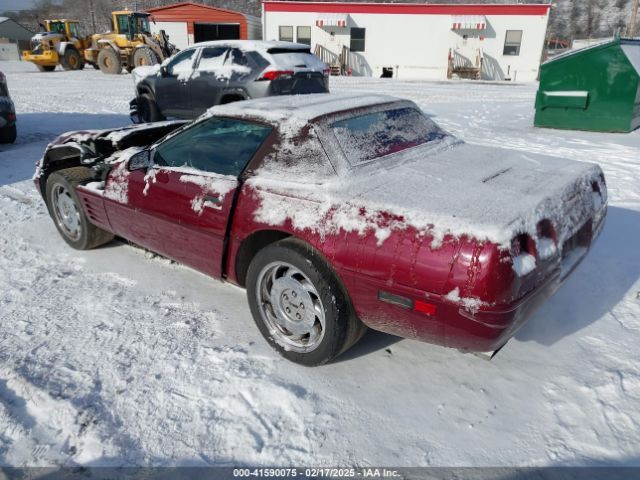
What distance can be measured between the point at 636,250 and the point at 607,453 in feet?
8.37

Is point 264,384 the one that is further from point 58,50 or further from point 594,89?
point 58,50

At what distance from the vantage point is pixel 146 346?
2863mm

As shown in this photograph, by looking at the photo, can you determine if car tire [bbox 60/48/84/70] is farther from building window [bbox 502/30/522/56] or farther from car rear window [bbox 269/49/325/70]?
building window [bbox 502/30/522/56]

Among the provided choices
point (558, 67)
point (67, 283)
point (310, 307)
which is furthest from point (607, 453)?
point (558, 67)

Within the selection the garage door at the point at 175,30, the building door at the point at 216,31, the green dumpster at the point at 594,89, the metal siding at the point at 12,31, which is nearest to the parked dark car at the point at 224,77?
the green dumpster at the point at 594,89

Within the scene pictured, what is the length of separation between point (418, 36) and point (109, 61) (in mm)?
14645

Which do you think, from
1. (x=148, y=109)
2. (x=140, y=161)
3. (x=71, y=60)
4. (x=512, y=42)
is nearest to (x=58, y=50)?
(x=71, y=60)

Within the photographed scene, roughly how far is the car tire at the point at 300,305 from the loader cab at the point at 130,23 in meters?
21.4

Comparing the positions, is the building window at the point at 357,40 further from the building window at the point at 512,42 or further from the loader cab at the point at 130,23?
the loader cab at the point at 130,23

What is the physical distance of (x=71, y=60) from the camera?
895 inches

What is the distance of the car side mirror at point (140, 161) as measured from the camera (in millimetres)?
3404

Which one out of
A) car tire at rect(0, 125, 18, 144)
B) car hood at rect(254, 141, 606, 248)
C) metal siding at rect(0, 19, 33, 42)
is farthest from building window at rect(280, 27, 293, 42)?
metal siding at rect(0, 19, 33, 42)

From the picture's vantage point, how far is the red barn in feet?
89.8

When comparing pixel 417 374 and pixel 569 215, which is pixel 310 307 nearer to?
pixel 417 374
